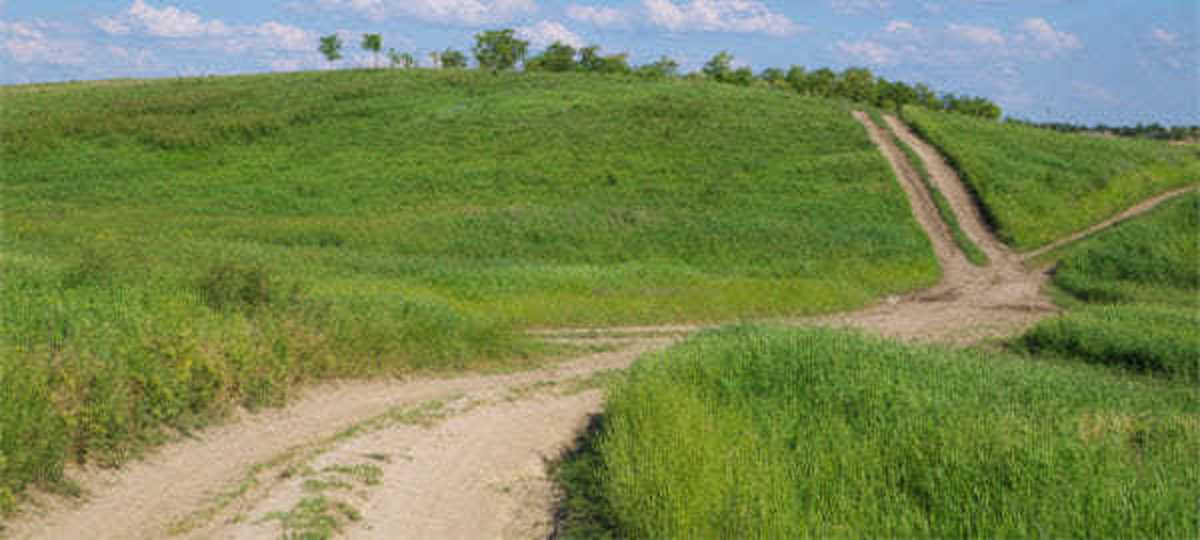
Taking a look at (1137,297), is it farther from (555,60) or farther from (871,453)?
(555,60)

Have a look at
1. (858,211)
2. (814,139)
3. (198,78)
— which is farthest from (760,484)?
(198,78)

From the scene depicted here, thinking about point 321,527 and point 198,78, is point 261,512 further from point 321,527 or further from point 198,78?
point 198,78

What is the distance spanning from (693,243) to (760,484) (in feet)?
87.6

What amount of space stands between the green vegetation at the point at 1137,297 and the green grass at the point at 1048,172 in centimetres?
281

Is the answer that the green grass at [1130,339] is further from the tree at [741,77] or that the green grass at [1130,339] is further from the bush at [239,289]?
the tree at [741,77]

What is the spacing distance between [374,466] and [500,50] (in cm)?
9079

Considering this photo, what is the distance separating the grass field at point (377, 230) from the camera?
1147 centimetres

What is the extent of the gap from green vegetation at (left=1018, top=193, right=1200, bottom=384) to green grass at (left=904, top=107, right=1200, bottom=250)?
2807 millimetres

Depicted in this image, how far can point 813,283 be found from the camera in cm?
2848

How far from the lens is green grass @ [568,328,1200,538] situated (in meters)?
7.57

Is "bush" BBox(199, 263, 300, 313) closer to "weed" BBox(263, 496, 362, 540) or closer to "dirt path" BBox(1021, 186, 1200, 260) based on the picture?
"weed" BBox(263, 496, 362, 540)

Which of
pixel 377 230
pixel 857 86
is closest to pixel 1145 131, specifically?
pixel 857 86

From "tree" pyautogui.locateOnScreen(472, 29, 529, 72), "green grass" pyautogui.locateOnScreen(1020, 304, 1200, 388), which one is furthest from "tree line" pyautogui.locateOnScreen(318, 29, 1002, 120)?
"green grass" pyautogui.locateOnScreen(1020, 304, 1200, 388)

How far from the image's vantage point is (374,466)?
10047 millimetres
